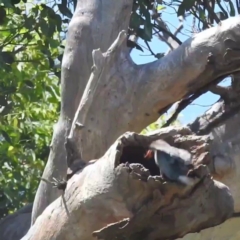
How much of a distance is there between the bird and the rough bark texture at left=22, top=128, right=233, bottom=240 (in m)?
→ 0.01

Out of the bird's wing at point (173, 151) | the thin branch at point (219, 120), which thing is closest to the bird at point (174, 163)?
the bird's wing at point (173, 151)

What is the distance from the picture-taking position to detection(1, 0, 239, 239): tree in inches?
53.9

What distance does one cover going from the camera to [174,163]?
52.2 inches

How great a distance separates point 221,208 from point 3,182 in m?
2.03

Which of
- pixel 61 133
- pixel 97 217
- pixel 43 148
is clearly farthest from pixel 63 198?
pixel 43 148

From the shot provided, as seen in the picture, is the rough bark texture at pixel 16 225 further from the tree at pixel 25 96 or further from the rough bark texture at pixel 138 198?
the rough bark texture at pixel 138 198

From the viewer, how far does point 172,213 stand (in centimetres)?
138

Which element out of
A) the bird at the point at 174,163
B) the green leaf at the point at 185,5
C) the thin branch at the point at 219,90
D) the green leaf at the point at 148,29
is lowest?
the thin branch at the point at 219,90

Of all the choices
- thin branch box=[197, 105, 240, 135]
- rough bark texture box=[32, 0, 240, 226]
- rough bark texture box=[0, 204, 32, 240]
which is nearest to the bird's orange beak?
rough bark texture box=[32, 0, 240, 226]

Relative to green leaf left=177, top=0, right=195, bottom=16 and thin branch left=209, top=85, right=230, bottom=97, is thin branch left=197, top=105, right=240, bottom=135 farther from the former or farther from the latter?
green leaf left=177, top=0, right=195, bottom=16

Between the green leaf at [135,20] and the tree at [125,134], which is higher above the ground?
the green leaf at [135,20]

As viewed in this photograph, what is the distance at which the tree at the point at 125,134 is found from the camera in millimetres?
1368

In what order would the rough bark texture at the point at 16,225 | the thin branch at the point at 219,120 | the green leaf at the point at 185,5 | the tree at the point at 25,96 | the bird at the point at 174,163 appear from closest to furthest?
the bird at the point at 174,163
the thin branch at the point at 219,120
the rough bark texture at the point at 16,225
the green leaf at the point at 185,5
the tree at the point at 25,96

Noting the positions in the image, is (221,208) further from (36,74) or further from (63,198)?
(36,74)
